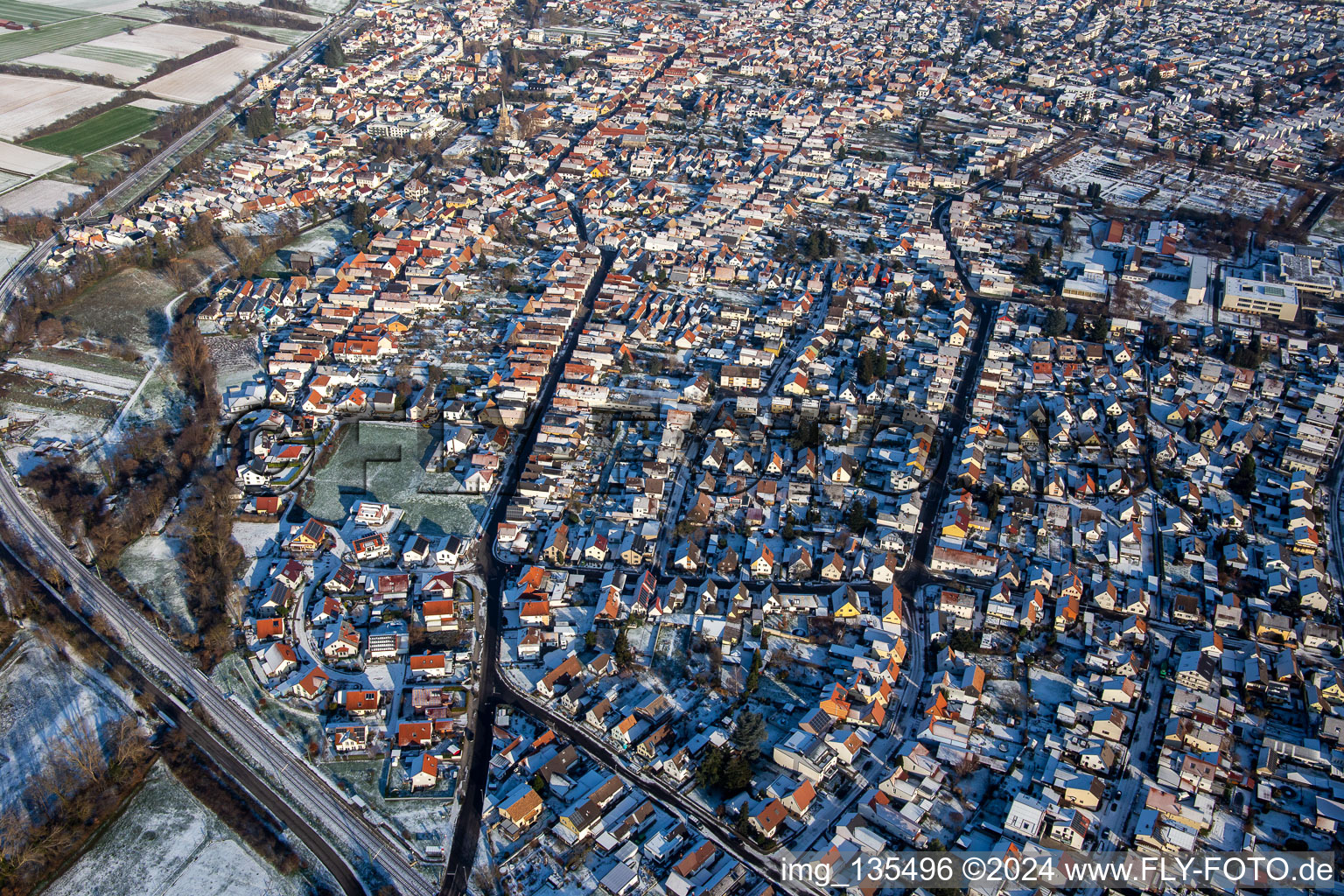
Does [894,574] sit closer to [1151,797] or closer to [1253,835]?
[1151,797]

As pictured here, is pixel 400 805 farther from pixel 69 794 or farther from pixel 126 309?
pixel 126 309

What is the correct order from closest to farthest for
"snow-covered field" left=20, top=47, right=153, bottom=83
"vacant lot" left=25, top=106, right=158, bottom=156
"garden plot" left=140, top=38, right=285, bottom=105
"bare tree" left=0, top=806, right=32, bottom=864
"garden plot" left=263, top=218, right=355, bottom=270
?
"bare tree" left=0, top=806, right=32, bottom=864, "garden plot" left=263, top=218, right=355, bottom=270, "vacant lot" left=25, top=106, right=158, bottom=156, "garden plot" left=140, top=38, right=285, bottom=105, "snow-covered field" left=20, top=47, right=153, bottom=83

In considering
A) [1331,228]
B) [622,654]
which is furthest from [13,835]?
[1331,228]

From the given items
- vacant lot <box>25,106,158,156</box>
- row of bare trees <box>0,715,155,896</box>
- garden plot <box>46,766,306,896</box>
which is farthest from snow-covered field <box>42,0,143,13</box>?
garden plot <box>46,766,306,896</box>

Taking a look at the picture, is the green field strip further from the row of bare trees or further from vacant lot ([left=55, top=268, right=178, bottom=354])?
the row of bare trees

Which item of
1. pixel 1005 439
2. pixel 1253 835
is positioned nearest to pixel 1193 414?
pixel 1005 439
